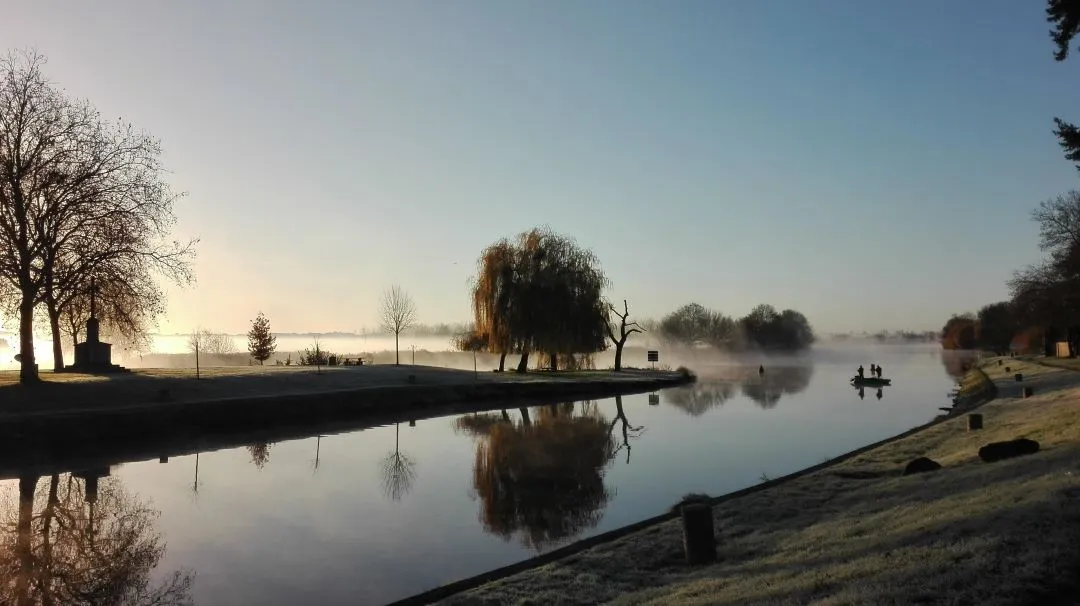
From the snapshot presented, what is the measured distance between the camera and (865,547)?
7254 millimetres

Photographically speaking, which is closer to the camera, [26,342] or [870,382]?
[26,342]

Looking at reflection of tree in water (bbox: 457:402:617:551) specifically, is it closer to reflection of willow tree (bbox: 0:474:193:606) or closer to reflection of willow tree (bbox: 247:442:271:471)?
reflection of willow tree (bbox: 0:474:193:606)

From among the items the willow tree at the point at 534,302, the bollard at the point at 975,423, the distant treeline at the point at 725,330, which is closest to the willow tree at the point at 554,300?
the willow tree at the point at 534,302

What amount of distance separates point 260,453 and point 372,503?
8506mm

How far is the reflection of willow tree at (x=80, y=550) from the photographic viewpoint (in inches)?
346

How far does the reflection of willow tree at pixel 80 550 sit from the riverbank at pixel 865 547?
13.8ft

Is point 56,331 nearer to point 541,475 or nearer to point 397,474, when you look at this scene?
point 397,474

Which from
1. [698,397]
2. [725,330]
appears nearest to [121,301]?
[698,397]

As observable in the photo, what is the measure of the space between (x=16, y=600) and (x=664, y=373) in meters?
54.7

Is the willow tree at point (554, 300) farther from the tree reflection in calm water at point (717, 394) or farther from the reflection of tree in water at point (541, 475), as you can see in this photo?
the reflection of tree in water at point (541, 475)

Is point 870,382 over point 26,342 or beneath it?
beneath

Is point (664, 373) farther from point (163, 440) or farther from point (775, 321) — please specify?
point (775, 321)

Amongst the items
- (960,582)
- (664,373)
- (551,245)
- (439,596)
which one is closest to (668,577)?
(439,596)

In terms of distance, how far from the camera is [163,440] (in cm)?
2364
